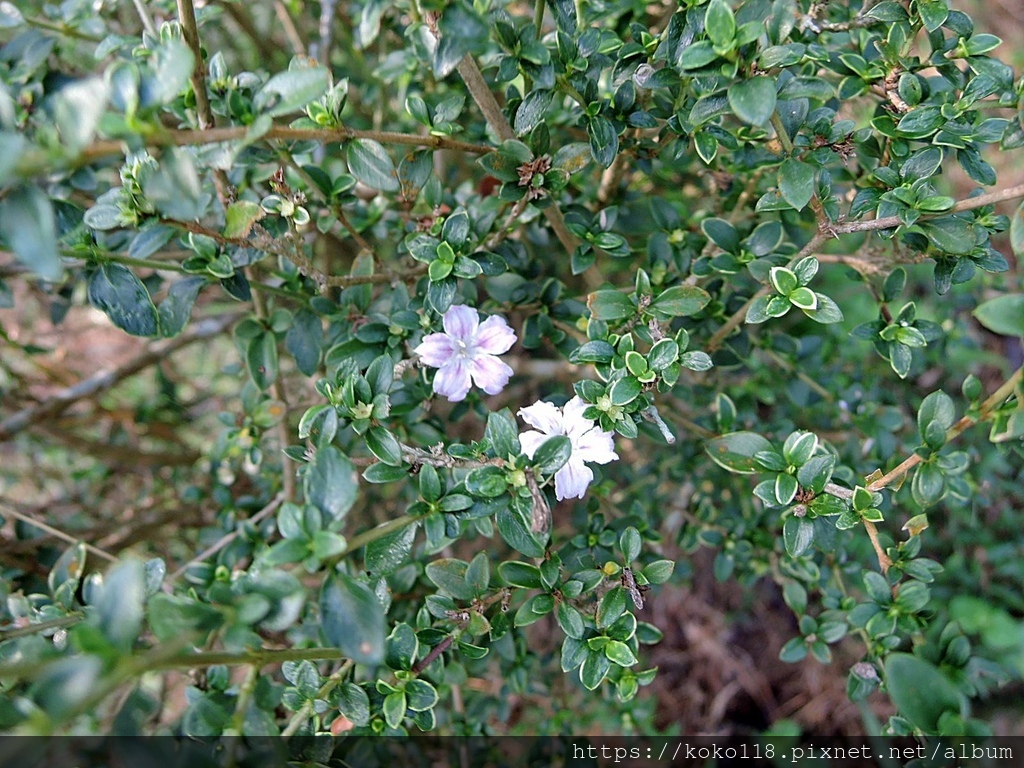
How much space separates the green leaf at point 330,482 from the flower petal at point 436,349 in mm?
355

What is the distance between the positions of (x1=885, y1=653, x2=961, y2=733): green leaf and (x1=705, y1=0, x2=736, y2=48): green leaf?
96cm

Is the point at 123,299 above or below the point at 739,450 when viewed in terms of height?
above

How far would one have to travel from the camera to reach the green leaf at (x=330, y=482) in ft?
3.22

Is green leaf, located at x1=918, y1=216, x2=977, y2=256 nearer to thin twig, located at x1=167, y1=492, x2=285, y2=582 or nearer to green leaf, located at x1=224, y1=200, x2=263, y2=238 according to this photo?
green leaf, located at x1=224, y1=200, x2=263, y2=238

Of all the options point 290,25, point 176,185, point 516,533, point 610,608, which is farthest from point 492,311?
point 290,25

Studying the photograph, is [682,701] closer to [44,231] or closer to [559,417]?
[559,417]

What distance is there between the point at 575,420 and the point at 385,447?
1.15 feet

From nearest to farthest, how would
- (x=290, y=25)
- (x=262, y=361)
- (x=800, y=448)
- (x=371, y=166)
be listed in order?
(x=371, y=166), (x=800, y=448), (x=262, y=361), (x=290, y=25)

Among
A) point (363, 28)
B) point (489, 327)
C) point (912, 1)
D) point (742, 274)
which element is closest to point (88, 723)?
point (489, 327)

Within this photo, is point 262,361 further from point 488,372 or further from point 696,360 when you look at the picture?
point 696,360

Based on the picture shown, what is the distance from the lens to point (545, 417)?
1.33 meters

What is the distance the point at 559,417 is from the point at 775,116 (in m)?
0.64

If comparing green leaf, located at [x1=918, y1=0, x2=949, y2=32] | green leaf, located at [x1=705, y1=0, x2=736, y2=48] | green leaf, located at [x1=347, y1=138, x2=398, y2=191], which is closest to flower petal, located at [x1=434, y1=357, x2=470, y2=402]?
green leaf, located at [x1=347, y1=138, x2=398, y2=191]

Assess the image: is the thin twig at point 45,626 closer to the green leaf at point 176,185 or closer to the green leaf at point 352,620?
the green leaf at point 352,620
